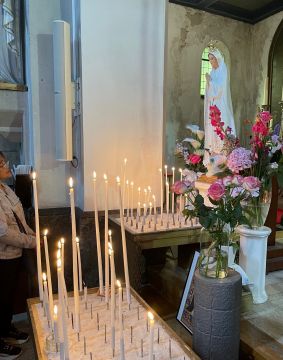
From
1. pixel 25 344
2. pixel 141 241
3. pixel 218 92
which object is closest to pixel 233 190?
pixel 141 241

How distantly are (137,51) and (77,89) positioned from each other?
62cm

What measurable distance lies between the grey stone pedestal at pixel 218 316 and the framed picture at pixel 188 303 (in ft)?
1.29

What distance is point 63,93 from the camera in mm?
2758

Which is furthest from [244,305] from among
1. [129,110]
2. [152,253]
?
[129,110]

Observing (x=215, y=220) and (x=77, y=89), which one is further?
(x=77, y=89)

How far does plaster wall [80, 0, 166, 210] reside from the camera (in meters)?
2.73

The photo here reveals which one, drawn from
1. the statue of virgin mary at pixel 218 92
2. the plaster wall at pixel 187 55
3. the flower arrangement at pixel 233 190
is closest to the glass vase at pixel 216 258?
the flower arrangement at pixel 233 190

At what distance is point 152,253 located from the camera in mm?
2719

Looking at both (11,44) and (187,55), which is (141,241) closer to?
(11,44)

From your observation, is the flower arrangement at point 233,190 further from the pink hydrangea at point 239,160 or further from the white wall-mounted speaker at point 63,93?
the white wall-mounted speaker at point 63,93

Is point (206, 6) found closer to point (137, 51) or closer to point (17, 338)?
point (137, 51)

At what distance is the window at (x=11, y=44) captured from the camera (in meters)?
3.34

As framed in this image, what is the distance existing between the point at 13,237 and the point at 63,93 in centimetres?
124

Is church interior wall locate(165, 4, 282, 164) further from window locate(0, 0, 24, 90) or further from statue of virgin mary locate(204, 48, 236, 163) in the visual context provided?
statue of virgin mary locate(204, 48, 236, 163)
